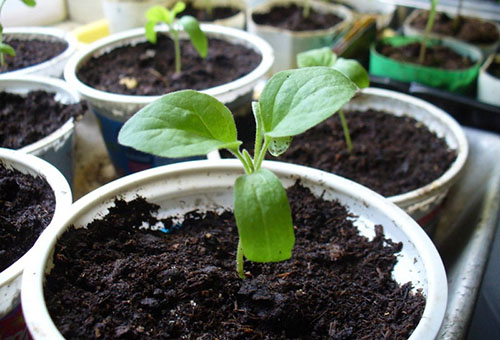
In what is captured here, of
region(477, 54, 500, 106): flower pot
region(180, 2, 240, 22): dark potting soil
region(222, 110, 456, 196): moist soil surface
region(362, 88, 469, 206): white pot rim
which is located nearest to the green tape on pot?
region(477, 54, 500, 106): flower pot

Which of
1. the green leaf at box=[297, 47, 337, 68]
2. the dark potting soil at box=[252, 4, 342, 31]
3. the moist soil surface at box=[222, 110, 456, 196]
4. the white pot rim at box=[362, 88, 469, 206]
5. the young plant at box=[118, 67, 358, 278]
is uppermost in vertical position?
the young plant at box=[118, 67, 358, 278]

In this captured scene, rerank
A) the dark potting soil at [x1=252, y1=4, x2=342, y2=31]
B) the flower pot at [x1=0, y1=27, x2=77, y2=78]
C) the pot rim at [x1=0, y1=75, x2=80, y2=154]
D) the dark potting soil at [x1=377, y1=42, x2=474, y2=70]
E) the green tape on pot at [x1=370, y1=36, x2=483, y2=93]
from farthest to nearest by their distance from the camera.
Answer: the dark potting soil at [x1=252, y1=4, x2=342, y2=31] → the dark potting soil at [x1=377, y1=42, x2=474, y2=70] → the green tape on pot at [x1=370, y1=36, x2=483, y2=93] → the flower pot at [x1=0, y1=27, x2=77, y2=78] → the pot rim at [x1=0, y1=75, x2=80, y2=154]

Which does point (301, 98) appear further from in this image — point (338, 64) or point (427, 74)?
point (427, 74)

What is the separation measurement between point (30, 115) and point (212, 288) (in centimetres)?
72

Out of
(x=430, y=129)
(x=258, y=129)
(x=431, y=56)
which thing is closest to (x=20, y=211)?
(x=258, y=129)

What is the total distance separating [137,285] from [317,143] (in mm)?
674

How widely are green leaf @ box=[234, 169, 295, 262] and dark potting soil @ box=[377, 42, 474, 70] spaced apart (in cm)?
125

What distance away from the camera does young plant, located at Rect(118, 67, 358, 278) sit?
52cm

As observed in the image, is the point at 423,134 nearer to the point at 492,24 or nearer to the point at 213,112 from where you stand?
the point at 213,112

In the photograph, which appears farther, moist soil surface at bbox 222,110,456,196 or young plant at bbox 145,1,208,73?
young plant at bbox 145,1,208,73

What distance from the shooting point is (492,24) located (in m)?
1.87

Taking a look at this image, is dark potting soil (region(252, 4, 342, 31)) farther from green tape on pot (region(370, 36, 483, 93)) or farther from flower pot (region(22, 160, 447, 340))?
flower pot (region(22, 160, 447, 340))

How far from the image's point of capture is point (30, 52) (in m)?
1.45

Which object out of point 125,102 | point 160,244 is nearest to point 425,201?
point 160,244
